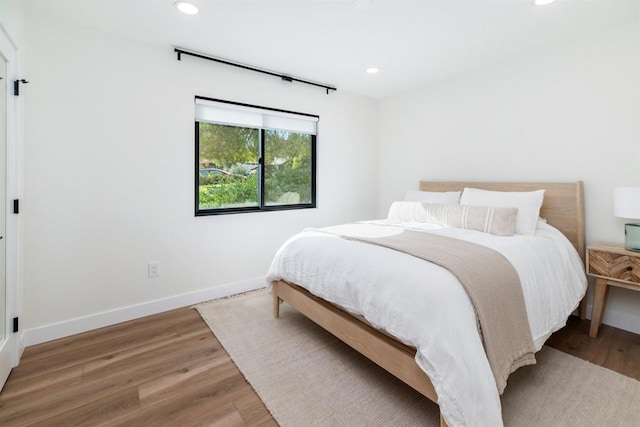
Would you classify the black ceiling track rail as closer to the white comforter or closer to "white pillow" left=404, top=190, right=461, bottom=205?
"white pillow" left=404, top=190, right=461, bottom=205

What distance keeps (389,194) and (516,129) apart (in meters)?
1.71

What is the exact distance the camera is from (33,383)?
178cm

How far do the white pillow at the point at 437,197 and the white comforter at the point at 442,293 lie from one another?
0.71 meters

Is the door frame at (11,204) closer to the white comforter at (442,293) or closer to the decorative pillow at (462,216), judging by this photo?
the white comforter at (442,293)

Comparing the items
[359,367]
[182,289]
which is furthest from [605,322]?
[182,289]

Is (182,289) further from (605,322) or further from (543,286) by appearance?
(605,322)

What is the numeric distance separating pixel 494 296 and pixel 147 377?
2.00 metres

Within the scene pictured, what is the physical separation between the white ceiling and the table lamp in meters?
1.26

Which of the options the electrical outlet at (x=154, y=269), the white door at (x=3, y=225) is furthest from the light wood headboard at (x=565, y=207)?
the white door at (x=3, y=225)

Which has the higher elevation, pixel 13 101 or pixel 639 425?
pixel 13 101

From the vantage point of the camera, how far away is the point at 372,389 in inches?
67.4

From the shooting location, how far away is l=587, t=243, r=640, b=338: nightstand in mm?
2082

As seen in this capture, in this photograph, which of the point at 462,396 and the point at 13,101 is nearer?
the point at 462,396

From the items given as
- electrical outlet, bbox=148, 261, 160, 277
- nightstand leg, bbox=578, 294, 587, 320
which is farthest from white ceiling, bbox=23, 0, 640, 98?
nightstand leg, bbox=578, 294, 587, 320
